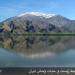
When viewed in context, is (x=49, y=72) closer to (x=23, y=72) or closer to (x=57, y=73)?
(x=57, y=73)

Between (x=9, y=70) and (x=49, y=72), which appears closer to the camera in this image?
(x=49, y=72)

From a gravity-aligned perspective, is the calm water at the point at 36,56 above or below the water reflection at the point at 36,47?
above

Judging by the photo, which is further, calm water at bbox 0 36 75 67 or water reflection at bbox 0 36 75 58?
water reflection at bbox 0 36 75 58

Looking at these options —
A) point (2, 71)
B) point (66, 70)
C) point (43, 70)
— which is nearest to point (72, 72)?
point (66, 70)

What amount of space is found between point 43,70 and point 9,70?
1.93ft

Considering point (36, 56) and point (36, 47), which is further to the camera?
point (36, 47)

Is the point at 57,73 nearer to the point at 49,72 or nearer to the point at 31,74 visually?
the point at 49,72

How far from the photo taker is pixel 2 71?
4555 millimetres

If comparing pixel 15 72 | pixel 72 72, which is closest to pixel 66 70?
pixel 72 72

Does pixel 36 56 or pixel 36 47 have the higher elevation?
pixel 36 56

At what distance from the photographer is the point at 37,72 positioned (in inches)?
173

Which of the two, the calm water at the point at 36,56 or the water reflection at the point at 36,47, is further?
the water reflection at the point at 36,47

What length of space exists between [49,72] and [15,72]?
1.85 feet

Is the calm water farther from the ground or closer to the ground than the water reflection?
farther from the ground
